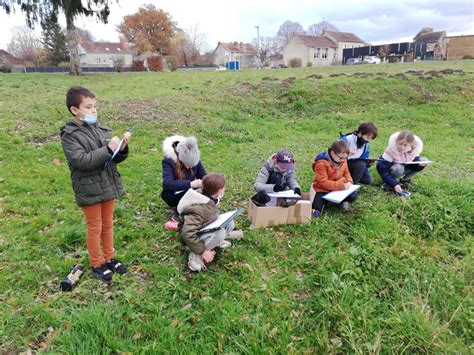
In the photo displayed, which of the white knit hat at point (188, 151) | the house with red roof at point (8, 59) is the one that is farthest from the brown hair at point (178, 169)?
the house with red roof at point (8, 59)

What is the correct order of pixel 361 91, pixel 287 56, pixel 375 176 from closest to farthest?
pixel 375 176
pixel 361 91
pixel 287 56

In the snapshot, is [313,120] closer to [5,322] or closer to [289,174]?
[289,174]

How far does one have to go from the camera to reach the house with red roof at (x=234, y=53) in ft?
243

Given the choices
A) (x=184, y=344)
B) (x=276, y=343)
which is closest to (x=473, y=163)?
(x=276, y=343)

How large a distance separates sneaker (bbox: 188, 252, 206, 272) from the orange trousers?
34.4 inches

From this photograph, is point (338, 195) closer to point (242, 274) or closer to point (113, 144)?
point (242, 274)

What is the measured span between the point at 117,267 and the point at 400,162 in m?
4.53

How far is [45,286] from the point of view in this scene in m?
3.21

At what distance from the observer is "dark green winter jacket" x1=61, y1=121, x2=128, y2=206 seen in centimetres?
275

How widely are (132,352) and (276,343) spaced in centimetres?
117

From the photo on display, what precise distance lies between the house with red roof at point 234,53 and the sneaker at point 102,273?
2911 inches

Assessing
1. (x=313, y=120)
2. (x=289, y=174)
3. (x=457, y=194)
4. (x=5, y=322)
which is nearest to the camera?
(x=5, y=322)

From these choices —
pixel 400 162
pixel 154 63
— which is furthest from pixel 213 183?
pixel 154 63

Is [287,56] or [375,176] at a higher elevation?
[287,56]
